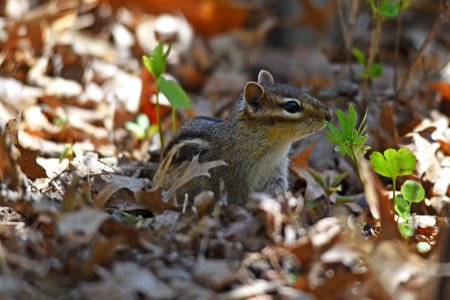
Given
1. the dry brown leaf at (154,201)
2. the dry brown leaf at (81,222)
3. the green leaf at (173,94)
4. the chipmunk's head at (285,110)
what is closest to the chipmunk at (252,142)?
the chipmunk's head at (285,110)

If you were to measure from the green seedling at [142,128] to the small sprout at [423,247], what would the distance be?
257cm

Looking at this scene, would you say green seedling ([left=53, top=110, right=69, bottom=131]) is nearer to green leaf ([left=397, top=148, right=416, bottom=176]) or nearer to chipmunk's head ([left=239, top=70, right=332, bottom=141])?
chipmunk's head ([left=239, top=70, right=332, bottom=141])

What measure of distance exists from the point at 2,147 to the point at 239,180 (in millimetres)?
1540

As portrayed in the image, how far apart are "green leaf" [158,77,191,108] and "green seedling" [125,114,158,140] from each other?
105 cm

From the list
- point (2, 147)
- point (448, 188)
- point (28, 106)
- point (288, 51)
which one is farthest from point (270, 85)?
point (288, 51)

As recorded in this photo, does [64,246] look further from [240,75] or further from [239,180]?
[240,75]

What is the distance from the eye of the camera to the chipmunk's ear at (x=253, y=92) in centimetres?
A: 449

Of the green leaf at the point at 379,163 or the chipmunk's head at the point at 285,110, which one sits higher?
the chipmunk's head at the point at 285,110

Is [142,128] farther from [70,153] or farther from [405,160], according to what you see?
[405,160]

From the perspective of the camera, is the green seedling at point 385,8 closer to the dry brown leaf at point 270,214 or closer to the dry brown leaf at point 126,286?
the dry brown leaf at point 270,214

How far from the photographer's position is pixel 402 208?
13.0 ft

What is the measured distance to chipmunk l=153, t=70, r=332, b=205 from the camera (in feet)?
14.8

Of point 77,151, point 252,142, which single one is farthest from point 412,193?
point 77,151

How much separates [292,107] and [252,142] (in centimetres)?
35
